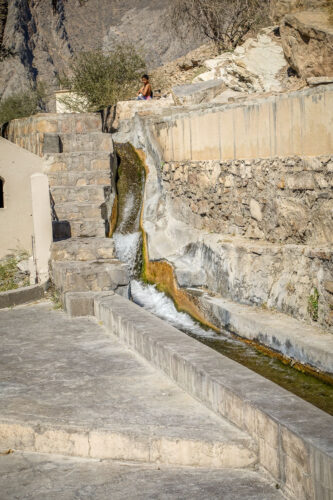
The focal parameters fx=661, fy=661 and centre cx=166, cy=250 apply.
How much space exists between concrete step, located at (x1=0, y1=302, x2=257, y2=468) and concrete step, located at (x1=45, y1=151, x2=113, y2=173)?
7.46 m

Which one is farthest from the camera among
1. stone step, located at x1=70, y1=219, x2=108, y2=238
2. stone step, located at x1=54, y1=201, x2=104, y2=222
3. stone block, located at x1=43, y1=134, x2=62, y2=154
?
stone block, located at x1=43, y1=134, x2=62, y2=154

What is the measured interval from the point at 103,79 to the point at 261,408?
16991 mm

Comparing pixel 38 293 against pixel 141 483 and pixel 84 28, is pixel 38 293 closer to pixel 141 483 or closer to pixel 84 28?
pixel 141 483

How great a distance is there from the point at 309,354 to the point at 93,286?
110 inches

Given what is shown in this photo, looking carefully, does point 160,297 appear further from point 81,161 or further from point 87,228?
point 81,161

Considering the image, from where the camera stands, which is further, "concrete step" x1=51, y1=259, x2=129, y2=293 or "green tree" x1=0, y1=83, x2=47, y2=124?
"green tree" x1=0, y1=83, x2=47, y2=124

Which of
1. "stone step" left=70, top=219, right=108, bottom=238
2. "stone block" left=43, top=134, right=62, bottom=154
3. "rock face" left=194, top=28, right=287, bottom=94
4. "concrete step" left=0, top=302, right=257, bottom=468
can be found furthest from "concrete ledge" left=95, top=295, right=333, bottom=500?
"rock face" left=194, top=28, right=287, bottom=94

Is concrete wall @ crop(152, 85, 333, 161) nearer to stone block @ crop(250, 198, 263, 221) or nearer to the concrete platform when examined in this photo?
stone block @ crop(250, 198, 263, 221)

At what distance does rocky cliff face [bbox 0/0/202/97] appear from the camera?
41.2 meters

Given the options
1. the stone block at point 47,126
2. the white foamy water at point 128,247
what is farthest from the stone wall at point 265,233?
the stone block at point 47,126

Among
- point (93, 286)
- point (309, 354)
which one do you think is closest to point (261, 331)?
point (309, 354)

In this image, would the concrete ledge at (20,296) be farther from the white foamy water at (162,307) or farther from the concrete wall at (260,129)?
the concrete wall at (260,129)

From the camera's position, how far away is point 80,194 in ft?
39.3

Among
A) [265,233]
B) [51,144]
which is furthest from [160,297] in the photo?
[51,144]
